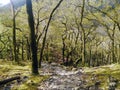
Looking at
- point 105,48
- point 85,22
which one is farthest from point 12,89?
point 105,48

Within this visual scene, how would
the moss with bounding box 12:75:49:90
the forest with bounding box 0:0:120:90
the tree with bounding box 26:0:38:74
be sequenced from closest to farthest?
the moss with bounding box 12:75:49:90, the forest with bounding box 0:0:120:90, the tree with bounding box 26:0:38:74

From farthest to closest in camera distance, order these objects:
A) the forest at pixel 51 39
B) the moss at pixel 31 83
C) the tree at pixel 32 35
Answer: the tree at pixel 32 35 < the forest at pixel 51 39 < the moss at pixel 31 83

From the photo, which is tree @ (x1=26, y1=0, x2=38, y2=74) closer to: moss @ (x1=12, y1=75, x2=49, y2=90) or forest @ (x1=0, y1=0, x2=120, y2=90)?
forest @ (x1=0, y1=0, x2=120, y2=90)

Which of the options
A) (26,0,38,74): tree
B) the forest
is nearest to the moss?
the forest

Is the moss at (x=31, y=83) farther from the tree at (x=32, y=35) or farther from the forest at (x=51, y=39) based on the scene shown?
the tree at (x=32, y=35)

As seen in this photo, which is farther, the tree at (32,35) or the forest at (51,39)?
the tree at (32,35)

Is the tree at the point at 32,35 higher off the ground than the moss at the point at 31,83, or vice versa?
the tree at the point at 32,35

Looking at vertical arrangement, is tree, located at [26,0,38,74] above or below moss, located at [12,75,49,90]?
above

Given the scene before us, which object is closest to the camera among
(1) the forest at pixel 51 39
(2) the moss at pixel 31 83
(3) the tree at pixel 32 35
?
(2) the moss at pixel 31 83

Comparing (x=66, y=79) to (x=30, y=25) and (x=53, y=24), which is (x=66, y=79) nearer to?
(x=30, y=25)

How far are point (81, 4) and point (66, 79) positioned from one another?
25116mm

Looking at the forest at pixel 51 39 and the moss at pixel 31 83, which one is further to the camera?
the forest at pixel 51 39

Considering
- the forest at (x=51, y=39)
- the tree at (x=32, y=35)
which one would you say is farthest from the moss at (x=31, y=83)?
the tree at (x=32, y=35)

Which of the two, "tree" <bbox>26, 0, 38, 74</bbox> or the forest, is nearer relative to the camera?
the forest
